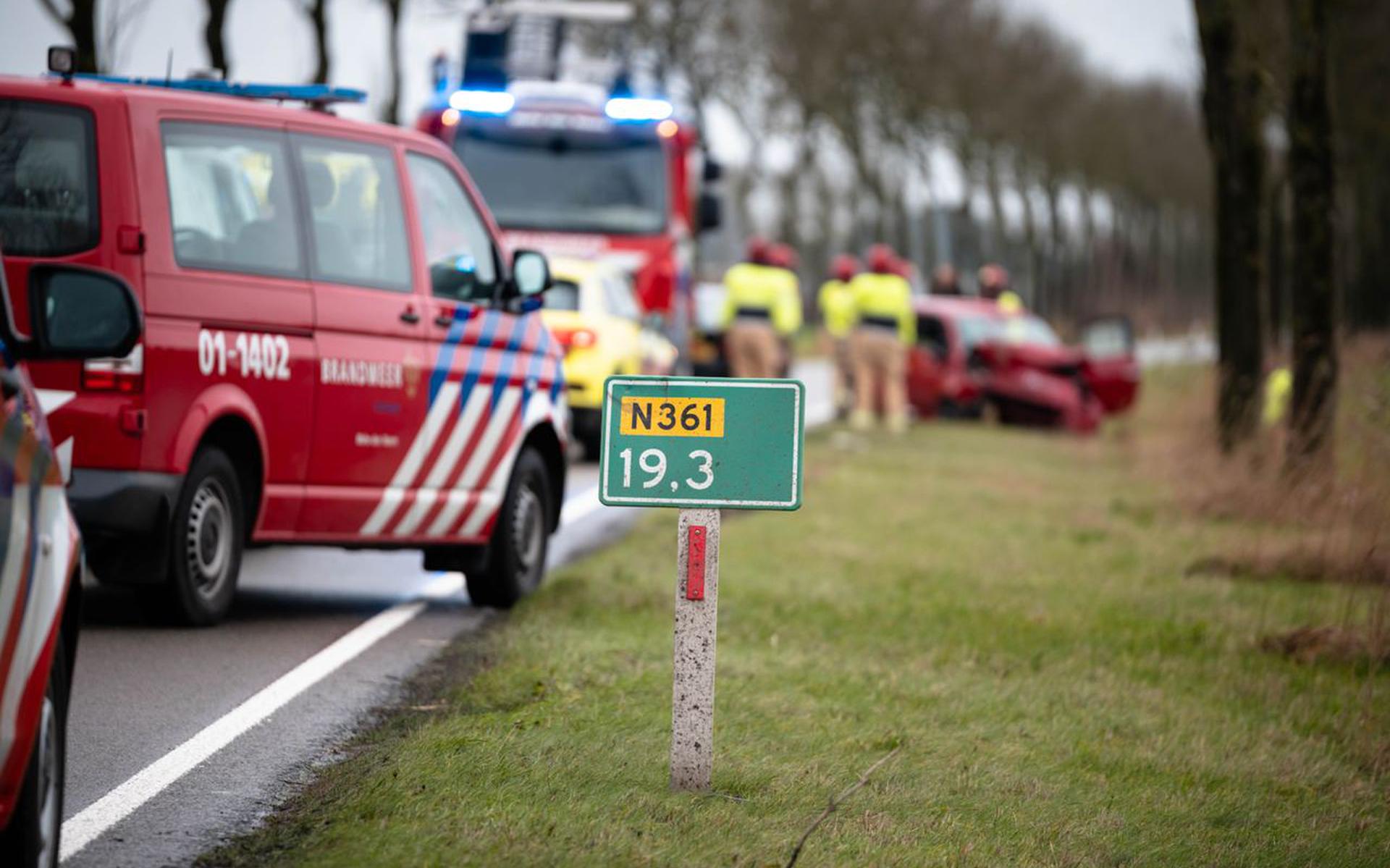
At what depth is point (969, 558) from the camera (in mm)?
13789

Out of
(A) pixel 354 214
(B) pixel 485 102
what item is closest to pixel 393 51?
(B) pixel 485 102

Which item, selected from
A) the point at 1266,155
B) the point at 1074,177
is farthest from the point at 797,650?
the point at 1074,177

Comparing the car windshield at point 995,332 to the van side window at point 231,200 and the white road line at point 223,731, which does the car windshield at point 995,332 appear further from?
the van side window at point 231,200

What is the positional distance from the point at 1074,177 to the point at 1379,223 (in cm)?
1883

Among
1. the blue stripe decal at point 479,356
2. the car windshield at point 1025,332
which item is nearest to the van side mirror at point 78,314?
the blue stripe decal at point 479,356

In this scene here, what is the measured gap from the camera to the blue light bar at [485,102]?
851 inches

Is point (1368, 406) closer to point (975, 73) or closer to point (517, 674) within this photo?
point (517, 674)

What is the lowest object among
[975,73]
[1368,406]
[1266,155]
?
[1368,406]

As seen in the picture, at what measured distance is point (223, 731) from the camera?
717cm

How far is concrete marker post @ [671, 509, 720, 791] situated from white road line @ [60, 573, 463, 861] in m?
1.42

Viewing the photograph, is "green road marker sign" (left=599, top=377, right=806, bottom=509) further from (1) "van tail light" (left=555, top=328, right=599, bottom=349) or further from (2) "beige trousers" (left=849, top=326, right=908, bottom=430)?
(2) "beige trousers" (left=849, top=326, right=908, bottom=430)

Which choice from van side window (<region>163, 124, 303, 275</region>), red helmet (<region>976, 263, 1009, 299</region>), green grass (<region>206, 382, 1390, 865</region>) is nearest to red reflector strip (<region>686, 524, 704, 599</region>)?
green grass (<region>206, 382, 1390, 865</region>)

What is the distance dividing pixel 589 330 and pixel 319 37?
4287 millimetres

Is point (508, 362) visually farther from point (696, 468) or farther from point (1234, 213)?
point (1234, 213)
